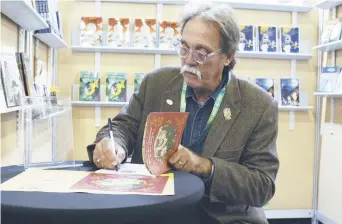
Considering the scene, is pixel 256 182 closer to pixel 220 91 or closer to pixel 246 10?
pixel 220 91

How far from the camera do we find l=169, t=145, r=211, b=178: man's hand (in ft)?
4.01

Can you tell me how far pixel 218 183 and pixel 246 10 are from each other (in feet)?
8.78

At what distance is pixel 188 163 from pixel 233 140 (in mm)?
269

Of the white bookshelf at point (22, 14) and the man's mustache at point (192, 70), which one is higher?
the white bookshelf at point (22, 14)

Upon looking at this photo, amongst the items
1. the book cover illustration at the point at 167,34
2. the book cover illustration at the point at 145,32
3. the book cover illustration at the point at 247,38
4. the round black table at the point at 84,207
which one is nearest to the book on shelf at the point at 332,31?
the book cover illustration at the point at 247,38

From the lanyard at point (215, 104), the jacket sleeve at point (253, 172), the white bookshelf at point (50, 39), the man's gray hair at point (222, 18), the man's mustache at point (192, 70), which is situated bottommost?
the jacket sleeve at point (253, 172)

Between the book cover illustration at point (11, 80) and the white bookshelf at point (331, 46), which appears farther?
the white bookshelf at point (331, 46)

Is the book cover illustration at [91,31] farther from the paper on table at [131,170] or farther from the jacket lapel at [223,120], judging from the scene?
the paper on table at [131,170]

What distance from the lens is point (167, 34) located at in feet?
11.0

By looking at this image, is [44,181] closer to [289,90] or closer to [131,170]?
[131,170]

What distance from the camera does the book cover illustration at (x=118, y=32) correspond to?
334 cm

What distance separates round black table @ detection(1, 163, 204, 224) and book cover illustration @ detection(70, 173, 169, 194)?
55 millimetres

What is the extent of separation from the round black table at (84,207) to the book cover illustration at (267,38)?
2761 mm

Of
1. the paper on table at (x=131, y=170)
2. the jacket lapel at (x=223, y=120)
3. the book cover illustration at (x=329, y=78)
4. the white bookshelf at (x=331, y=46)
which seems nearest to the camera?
the paper on table at (x=131, y=170)
